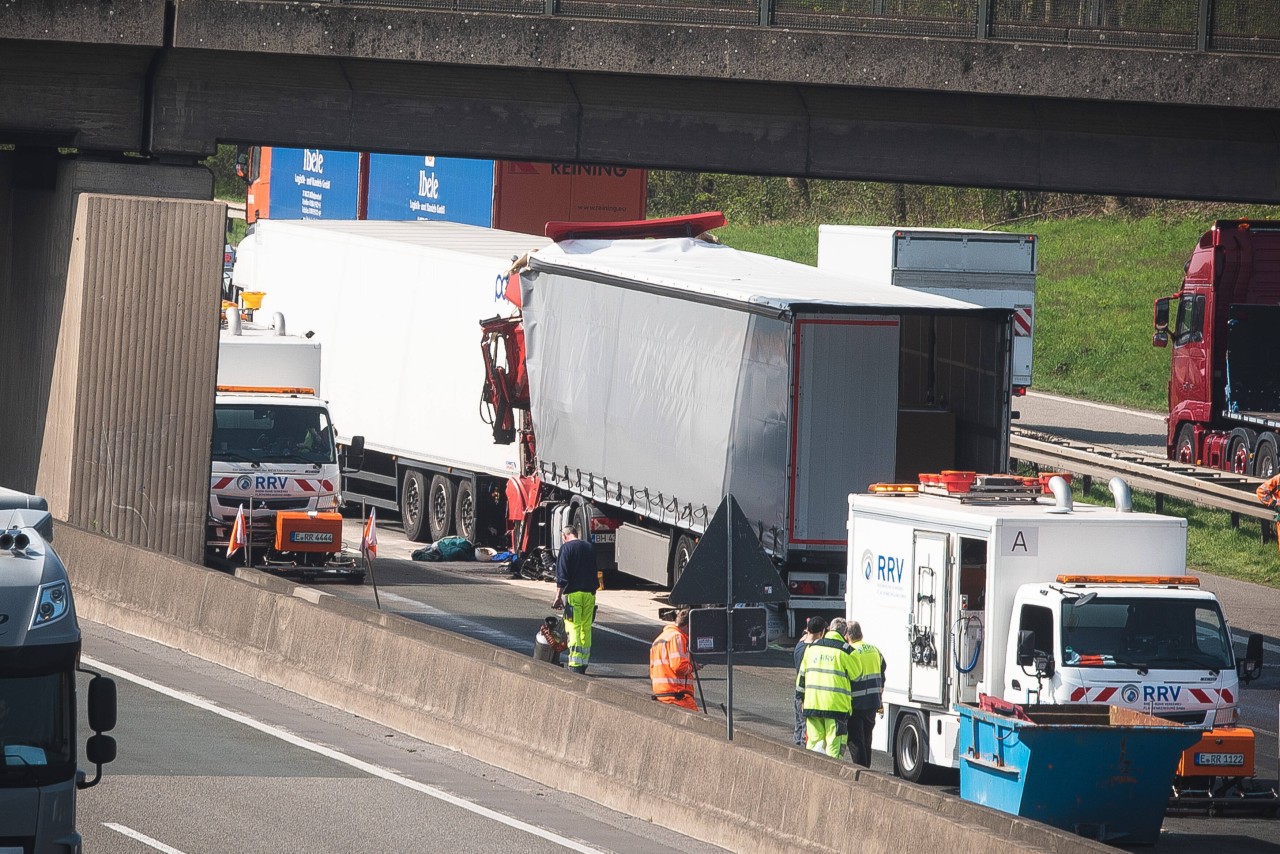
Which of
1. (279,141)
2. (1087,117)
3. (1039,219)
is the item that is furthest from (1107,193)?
(1039,219)

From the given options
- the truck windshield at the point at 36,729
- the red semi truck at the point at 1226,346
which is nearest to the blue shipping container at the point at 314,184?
the red semi truck at the point at 1226,346

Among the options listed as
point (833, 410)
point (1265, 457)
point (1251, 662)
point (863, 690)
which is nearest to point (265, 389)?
point (833, 410)

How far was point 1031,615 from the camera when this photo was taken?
14766mm

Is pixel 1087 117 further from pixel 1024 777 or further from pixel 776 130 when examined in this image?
pixel 1024 777

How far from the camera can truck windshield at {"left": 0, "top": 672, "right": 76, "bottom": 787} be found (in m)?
8.84

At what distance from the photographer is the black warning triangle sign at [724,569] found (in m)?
13.3

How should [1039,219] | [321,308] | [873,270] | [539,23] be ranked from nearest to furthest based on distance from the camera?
1. [539,23]
2. [321,308]
3. [873,270]
4. [1039,219]

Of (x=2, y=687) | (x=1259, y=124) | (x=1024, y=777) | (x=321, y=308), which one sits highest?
(x=1259, y=124)

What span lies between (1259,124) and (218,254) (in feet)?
35.4

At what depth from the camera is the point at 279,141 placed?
21.1 m

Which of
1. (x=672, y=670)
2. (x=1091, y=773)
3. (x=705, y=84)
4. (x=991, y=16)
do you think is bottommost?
(x=1091, y=773)

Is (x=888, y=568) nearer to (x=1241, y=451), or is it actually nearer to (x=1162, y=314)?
(x=1241, y=451)

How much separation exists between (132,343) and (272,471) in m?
4.19

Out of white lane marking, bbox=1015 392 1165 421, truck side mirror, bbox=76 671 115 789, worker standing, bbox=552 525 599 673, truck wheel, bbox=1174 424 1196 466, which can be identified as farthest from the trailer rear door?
white lane marking, bbox=1015 392 1165 421
